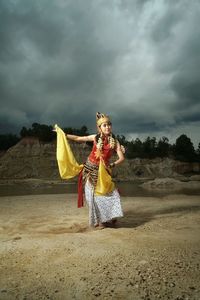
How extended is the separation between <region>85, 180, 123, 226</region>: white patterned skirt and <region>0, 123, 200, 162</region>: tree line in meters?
53.0

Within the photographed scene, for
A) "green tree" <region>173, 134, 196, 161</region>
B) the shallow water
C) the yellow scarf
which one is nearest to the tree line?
"green tree" <region>173, 134, 196, 161</region>

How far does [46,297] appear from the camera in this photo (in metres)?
2.97

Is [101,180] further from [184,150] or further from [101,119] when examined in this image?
[184,150]

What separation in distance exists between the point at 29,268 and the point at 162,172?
61082 mm

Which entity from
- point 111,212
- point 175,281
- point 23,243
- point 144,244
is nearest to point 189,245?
point 144,244

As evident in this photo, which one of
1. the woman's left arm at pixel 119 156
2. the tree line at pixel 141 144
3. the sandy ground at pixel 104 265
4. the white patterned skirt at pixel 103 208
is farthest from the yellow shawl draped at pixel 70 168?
the tree line at pixel 141 144

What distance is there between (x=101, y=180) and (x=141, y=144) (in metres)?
65.0

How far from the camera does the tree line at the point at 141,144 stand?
5916cm

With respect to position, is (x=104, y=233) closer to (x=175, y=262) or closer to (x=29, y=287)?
(x=175, y=262)

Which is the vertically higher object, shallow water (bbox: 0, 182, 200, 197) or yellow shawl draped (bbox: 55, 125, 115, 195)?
yellow shawl draped (bbox: 55, 125, 115, 195)

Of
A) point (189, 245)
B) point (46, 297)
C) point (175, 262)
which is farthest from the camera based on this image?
point (189, 245)

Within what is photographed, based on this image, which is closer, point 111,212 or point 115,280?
point 115,280

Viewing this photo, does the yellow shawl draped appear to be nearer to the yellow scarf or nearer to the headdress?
the yellow scarf

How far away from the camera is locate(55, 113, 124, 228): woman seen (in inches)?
243
